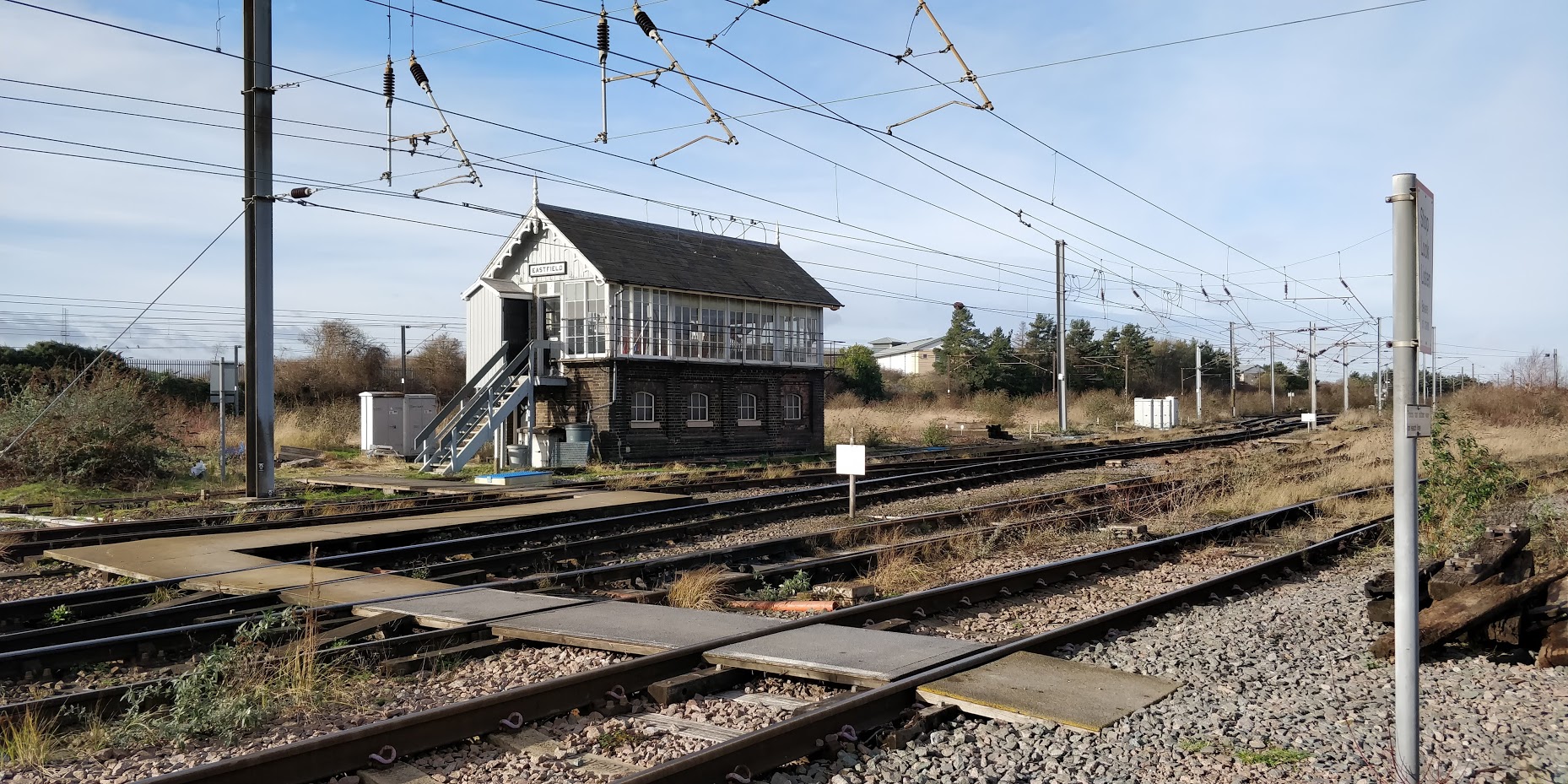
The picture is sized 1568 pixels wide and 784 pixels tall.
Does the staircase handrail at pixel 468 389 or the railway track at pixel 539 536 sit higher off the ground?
the staircase handrail at pixel 468 389

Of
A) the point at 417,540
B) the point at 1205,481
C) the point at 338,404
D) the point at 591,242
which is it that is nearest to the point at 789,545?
the point at 417,540

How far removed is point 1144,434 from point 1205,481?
89.2ft

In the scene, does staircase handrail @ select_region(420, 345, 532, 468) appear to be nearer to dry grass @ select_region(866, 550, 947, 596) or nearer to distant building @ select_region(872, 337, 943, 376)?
dry grass @ select_region(866, 550, 947, 596)

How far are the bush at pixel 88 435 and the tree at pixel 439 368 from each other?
33.0 meters

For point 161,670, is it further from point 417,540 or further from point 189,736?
point 417,540

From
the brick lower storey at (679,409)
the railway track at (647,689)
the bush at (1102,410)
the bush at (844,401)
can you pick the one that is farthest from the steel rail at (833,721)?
the bush at (844,401)

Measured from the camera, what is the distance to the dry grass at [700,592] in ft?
30.6

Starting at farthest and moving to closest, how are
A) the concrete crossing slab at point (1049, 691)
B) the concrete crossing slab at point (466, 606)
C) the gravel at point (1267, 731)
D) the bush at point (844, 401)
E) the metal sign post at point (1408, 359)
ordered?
the bush at point (844, 401) → the concrete crossing slab at point (466, 606) → the concrete crossing slab at point (1049, 691) → the gravel at point (1267, 731) → the metal sign post at point (1408, 359)

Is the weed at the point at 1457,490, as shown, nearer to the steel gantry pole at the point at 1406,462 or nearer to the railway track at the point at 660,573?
the railway track at the point at 660,573

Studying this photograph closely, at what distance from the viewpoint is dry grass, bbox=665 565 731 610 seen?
931cm

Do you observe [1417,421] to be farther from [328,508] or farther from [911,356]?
[911,356]

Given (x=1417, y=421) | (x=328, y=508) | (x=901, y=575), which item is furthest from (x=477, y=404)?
(x=1417, y=421)

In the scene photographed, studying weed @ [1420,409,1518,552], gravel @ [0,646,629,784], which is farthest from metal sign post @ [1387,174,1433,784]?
weed @ [1420,409,1518,552]

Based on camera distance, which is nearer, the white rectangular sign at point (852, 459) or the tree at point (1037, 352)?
the white rectangular sign at point (852, 459)
